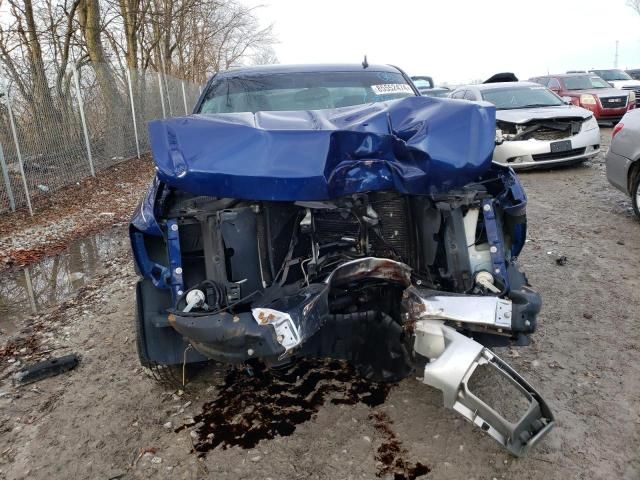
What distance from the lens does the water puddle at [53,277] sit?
4312 mm

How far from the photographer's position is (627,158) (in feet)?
18.1

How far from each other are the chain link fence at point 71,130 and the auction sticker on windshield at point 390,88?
5.83m

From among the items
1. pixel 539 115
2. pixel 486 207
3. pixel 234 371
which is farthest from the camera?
pixel 539 115

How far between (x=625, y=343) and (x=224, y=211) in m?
2.65

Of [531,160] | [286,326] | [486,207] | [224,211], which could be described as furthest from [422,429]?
[531,160]

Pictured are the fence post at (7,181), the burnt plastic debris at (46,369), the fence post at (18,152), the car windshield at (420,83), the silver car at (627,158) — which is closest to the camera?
the burnt plastic debris at (46,369)

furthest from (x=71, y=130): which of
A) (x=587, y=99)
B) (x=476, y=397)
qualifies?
(x=587, y=99)

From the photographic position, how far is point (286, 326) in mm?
2139

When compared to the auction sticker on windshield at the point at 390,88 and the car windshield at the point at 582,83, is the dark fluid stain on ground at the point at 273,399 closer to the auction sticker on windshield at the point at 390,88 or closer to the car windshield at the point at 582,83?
the auction sticker on windshield at the point at 390,88

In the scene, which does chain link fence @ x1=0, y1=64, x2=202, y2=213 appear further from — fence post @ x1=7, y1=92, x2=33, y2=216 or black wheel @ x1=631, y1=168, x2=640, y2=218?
black wheel @ x1=631, y1=168, x2=640, y2=218

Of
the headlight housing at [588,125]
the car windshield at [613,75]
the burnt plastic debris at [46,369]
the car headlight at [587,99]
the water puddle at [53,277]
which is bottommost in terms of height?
the water puddle at [53,277]

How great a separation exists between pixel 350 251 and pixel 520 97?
26.2 feet

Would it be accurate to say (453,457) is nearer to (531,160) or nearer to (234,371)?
(234,371)

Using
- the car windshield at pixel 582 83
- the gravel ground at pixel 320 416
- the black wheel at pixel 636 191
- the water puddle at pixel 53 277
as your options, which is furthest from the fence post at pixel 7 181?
the car windshield at pixel 582 83
